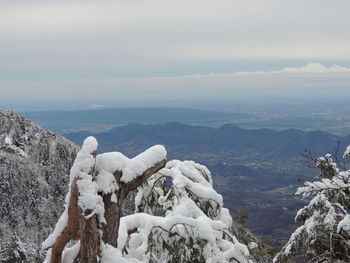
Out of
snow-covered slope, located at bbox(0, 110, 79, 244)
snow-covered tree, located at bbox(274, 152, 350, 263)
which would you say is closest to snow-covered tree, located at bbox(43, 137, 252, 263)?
snow-covered tree, located at bbox(274, 152, 350, 263)

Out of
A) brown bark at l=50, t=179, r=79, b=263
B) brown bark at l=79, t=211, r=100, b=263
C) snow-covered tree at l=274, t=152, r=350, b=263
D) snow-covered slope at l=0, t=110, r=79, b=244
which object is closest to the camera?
brown bark at l=79, t=211, r=100, b=263

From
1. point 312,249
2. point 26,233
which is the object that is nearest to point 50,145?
point 26,233

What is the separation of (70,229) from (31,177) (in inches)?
4227

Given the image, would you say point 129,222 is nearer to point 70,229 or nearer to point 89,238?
→ point 70,229

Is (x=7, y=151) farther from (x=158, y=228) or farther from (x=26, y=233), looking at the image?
(x=158, y=228)

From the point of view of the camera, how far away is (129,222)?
6.04m

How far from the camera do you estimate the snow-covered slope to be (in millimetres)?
94675

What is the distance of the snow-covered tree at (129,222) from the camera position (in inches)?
187

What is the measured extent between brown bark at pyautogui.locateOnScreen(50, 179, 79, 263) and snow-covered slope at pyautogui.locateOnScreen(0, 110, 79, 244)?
90441mm

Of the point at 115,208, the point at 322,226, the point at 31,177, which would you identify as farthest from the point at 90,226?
the point at 31,177

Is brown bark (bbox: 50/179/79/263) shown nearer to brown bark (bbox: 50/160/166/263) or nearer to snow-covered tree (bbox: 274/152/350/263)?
brown bark (bbox: 50/160/166/263)

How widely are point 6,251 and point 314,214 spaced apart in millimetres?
23387

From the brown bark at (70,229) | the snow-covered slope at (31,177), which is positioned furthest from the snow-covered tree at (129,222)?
the snow-covered slope at (31,177)

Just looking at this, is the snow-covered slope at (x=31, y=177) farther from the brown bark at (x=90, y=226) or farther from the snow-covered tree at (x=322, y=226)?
the brown bark at (x=90, y=226)
